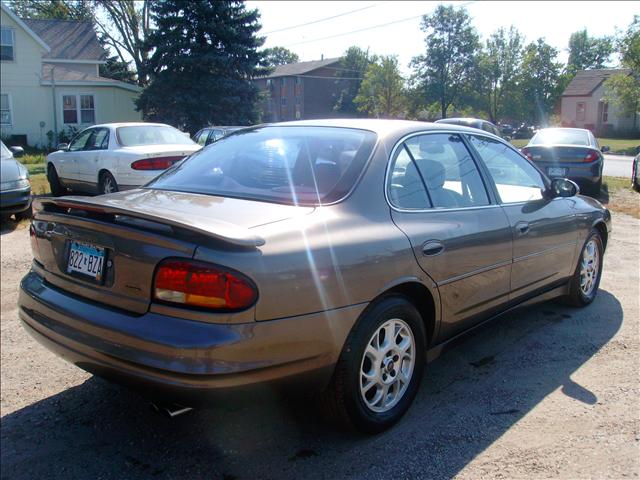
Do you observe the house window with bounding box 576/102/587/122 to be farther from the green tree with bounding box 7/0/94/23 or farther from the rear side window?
the rear side window

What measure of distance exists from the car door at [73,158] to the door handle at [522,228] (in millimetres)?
8964

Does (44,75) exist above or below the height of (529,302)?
above

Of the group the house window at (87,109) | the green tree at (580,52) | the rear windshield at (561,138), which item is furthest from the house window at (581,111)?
the rear windshield at (561,138)

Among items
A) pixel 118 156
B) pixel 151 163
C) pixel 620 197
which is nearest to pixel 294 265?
pixel 151 163

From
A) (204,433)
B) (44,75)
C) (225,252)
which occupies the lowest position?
(204,433)

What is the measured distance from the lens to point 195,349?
2.39 metres

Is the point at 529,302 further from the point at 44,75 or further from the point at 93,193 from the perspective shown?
the point at 44,75

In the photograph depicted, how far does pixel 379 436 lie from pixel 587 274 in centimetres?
300

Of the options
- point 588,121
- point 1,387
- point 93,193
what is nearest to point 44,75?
point 93,193

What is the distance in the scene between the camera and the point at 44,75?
2780cm

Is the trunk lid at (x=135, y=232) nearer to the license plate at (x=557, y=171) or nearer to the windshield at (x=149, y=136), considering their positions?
the windshield at (x=149, y=136)

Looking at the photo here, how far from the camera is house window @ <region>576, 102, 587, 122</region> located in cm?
4812

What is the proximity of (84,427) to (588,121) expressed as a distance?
5088cm

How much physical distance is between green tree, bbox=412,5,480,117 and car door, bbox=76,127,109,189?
152ft
